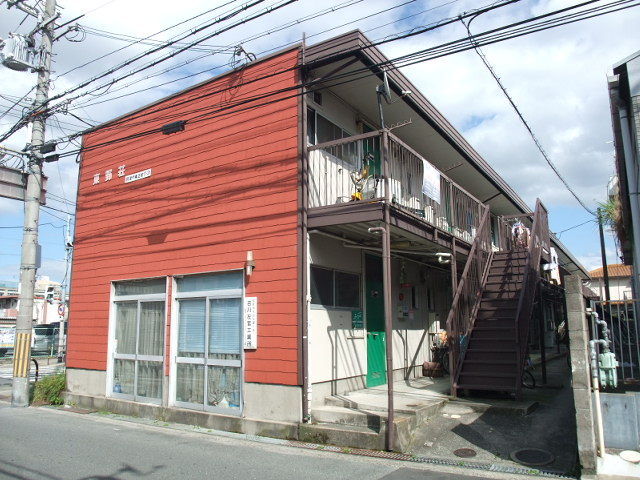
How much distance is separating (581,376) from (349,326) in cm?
449

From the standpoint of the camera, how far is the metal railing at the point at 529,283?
8812mm

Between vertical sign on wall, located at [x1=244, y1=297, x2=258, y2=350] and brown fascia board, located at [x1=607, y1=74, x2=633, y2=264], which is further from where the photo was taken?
vertical sign on wall, located at [x1=244, y1=297, x2=258, y2=350]

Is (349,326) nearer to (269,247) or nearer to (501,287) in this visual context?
(269,247)

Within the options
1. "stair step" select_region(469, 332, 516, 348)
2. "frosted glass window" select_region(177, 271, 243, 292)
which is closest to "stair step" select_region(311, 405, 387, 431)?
"frosted glass window" select_region(177, 271, 243, 292)

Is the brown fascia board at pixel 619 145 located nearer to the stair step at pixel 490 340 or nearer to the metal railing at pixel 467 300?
the metal railing at pixel 467 300

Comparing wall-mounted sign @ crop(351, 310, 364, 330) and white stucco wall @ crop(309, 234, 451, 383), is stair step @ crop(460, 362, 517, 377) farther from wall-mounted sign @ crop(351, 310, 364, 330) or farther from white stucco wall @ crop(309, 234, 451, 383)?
wall-mounted sign @ crop(351, 310, 364, 330)

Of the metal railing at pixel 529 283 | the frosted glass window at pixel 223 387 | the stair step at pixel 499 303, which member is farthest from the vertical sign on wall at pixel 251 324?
the stair step at pixel 499 303

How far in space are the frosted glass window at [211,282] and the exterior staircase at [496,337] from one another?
14.4 ft

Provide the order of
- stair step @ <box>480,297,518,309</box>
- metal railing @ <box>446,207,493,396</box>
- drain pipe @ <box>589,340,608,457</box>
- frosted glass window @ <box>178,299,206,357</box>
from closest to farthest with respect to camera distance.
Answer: drain pipe @ <box>589,340,608,457</box>, metal railing @ <box>446,207,493,396</box>, frosted glass window @ <box>178,299,206,357</box>, stair step @ <box>480,297,518,309</box>

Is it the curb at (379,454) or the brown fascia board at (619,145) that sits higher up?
the brown fascia board at (619,145)

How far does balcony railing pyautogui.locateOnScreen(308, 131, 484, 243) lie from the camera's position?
28.5 ft

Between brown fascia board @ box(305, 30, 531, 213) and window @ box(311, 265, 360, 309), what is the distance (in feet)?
11.7

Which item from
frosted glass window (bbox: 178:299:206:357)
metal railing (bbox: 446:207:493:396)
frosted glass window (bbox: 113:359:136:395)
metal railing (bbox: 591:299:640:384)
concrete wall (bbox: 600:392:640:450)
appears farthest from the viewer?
frosted glass window (bbox: 113:359:136:395)

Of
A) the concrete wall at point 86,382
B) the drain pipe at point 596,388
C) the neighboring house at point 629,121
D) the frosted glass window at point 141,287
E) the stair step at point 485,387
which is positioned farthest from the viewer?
the concrete wall at point 86,382
